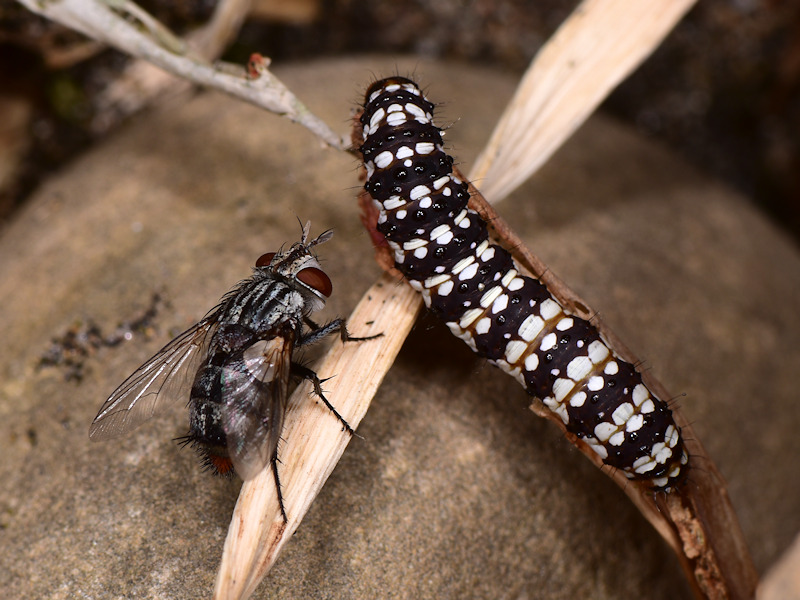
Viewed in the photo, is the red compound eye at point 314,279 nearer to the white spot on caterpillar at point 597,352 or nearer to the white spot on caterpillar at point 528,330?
the white spot on caterpillar at point 528,330

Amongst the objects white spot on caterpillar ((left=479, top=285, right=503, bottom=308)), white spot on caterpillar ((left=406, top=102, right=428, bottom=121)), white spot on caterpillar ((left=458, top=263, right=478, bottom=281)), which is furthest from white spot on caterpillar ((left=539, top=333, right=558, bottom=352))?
white spot on caterpillar ((left=406, top=102, right=428, bottom=121))

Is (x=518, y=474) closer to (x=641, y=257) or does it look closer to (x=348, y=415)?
(x=348, y=415)

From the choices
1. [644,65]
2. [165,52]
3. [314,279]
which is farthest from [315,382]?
[644,65]

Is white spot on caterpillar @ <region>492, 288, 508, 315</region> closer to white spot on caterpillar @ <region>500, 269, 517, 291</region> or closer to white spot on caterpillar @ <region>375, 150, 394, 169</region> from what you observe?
white spot on caterpillar @ <region>500, 269, 517, 291</region>

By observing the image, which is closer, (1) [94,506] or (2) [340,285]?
(1) [94,506]

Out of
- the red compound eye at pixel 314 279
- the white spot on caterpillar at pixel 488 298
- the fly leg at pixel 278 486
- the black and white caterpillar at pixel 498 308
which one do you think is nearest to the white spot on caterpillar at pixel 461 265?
the black and white caterpillar at pixel 498 308

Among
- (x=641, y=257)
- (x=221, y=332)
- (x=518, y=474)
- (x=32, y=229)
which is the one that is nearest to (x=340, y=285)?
(x=221, y=332)

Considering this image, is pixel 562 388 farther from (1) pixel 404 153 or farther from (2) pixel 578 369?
(1) pixel 404 153
